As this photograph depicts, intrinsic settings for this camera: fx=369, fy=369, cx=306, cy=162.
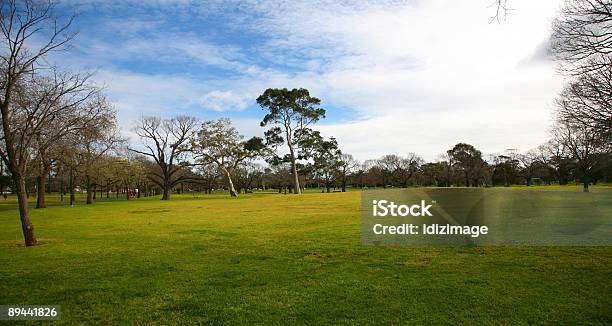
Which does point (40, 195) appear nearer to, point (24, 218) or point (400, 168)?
point (24, 218)

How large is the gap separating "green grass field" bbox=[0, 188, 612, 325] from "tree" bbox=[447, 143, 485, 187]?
8346 cm

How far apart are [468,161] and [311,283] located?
90.1 metres

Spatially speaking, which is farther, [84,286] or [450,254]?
[450,254]

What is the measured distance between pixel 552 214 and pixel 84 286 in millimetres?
16207

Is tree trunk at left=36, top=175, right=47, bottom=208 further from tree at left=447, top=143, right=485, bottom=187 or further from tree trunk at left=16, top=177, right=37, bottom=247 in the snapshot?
tree at left=447, top=143, right=485, bottom=187

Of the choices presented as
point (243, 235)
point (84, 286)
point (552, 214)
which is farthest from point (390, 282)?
point (552, 214)

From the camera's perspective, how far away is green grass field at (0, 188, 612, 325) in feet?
17.8

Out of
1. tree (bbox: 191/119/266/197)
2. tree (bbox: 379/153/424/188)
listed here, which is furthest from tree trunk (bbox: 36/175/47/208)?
tree (bbox: 379/153/424/188)

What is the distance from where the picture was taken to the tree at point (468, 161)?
8650cm

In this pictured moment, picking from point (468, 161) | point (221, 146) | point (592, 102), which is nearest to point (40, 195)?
point (221, 146)

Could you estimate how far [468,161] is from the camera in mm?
88250

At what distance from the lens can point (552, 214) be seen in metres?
14.9

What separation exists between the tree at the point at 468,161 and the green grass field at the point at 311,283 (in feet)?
274

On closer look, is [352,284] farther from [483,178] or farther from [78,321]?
[483,178]
